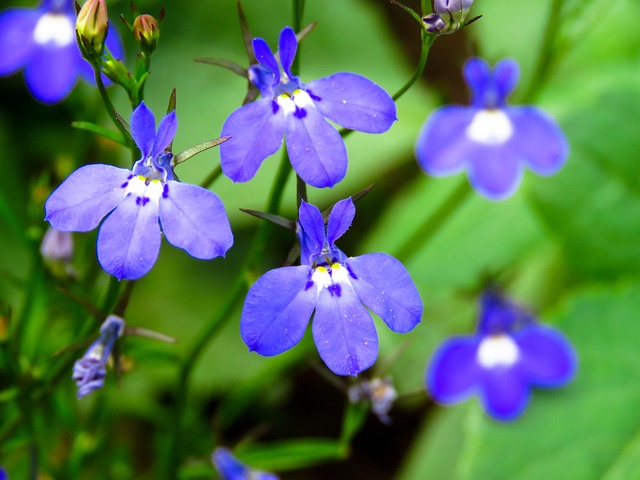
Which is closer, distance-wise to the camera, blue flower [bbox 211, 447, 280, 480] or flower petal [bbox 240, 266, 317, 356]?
flower petal [bbox 240, 266, 317, 356]

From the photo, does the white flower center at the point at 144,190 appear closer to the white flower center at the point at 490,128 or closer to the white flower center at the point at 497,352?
the white flower center at the point at 490,128

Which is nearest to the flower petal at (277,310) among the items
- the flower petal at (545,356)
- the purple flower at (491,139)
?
the purple flower at (491,139)

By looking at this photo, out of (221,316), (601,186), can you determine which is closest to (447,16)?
(221,316)

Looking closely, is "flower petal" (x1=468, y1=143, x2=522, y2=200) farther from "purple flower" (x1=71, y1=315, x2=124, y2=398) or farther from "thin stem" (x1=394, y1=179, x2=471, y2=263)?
"purple flower" (x1=71, y1=315, x2=124, y2=398)

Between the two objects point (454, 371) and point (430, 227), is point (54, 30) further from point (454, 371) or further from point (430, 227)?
point (454, 371)

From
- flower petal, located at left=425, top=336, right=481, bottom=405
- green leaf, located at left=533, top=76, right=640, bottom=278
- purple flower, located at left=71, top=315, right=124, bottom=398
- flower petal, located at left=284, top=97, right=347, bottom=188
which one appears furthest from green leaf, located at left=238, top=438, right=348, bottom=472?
green leaf, located at left=533, top=76, right=640, bottom=278
